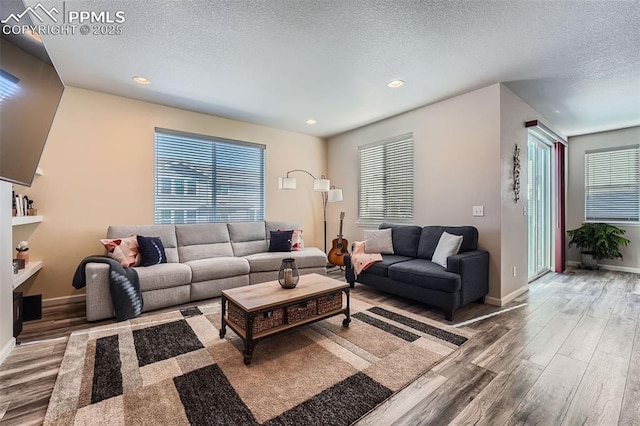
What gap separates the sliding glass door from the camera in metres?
4.48

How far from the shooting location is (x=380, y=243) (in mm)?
4039

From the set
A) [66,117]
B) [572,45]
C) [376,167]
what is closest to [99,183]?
[66,117]

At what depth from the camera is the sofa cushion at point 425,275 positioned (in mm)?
2781

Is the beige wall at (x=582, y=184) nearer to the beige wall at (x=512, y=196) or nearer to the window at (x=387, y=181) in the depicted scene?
the beige wall at (x=512, y=196)

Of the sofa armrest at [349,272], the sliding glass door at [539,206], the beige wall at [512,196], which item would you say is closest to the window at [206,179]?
the sofa armrest at [349,272]

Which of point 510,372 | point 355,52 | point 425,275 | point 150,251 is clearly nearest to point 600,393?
point 510,372

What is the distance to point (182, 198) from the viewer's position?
→ 4.19 m

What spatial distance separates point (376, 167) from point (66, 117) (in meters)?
4.44

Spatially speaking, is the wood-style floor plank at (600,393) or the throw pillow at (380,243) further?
the throw pillow at (380,243)

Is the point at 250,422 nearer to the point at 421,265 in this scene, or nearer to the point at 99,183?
the point at 421,265

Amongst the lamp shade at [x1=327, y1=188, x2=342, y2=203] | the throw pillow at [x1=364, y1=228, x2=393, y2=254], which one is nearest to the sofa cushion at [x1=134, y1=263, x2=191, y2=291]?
the throw pillow at [x1=364, y1=228, x2=393, y2=254]

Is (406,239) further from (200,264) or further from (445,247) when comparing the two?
(200,264)

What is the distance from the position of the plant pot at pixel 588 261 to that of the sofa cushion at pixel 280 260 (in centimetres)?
528

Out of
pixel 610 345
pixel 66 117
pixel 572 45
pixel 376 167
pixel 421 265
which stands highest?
pixel 572 45
